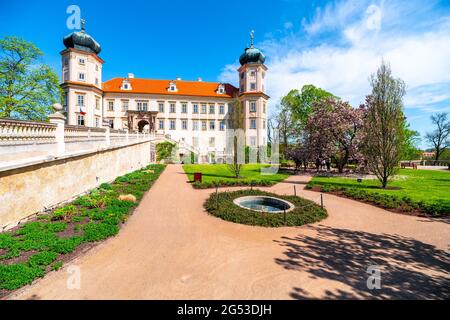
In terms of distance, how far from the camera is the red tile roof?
4328cm

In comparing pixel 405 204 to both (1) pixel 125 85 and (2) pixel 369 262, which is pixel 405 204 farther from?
(1) pixel 125 85

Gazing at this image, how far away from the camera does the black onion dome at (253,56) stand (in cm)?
4334

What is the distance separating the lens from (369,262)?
5723 mm

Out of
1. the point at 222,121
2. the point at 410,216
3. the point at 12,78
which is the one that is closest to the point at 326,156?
the point at 410,216

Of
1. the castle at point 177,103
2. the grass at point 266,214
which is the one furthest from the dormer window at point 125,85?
the grass at point 266,214

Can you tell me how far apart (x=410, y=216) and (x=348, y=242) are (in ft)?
18.3

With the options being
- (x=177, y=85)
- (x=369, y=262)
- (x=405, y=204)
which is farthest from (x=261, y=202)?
(x=177, y=85)

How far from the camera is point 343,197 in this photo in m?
13.8

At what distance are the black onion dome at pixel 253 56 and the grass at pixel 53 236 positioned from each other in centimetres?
4154

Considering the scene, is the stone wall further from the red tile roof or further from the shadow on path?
the red tile roof

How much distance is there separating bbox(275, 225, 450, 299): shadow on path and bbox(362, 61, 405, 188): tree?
1175 cm

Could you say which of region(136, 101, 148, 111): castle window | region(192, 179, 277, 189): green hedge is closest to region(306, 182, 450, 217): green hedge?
region(192, 179, 277, 189): green hedge

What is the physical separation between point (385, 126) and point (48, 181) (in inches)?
862
